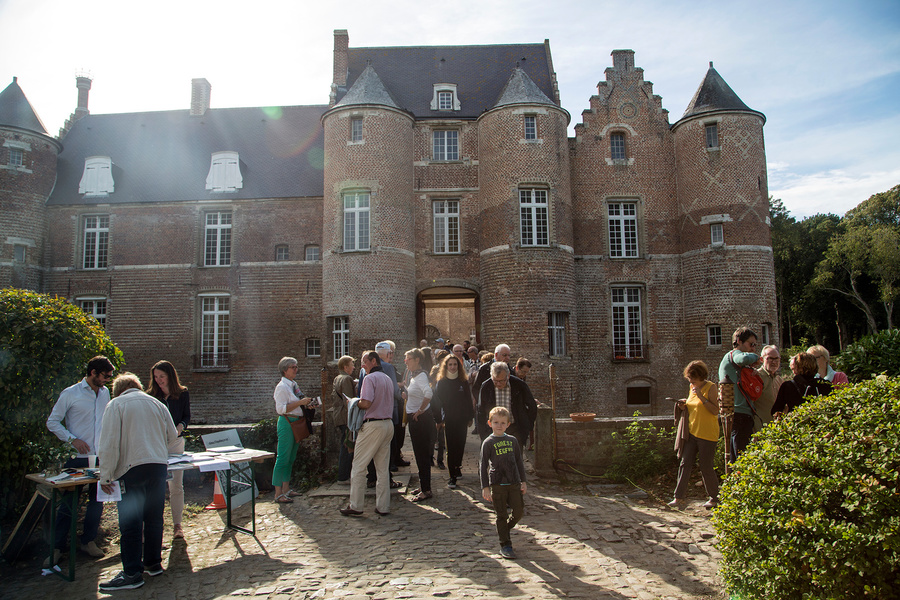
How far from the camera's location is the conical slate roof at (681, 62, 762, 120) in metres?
19.4

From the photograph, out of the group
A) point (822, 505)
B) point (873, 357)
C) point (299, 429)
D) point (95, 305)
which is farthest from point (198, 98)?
point (822, 505)

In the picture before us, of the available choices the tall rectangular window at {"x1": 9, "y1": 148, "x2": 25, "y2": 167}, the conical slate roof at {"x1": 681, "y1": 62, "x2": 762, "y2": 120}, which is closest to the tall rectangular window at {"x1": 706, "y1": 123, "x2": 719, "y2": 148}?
the conical slate roof at {"x1": 681, "y1": 62, "x2": 762, "y2": 120}

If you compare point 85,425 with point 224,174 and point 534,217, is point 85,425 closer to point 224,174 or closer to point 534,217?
point 534,217

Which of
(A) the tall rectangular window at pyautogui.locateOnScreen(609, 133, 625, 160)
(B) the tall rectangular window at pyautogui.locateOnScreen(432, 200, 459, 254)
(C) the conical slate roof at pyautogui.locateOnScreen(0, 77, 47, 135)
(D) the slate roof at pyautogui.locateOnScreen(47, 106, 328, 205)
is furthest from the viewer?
(D) the slate roof at pyautogui.locateOnScreen(47, 106, 328, 205)

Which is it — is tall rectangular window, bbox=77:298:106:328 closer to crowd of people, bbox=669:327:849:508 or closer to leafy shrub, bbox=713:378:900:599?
crowd of people, bbox=669:327:849:508

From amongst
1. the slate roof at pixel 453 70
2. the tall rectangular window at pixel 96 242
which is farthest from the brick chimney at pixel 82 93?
the slate roof at pixel 453 70

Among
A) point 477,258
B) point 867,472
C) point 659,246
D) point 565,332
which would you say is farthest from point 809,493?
point 659,246

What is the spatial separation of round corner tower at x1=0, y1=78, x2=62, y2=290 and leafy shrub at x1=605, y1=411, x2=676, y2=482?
2034cm

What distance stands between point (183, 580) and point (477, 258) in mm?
14599

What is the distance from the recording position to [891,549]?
3.46 m

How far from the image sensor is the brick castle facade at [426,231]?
59.7 ft

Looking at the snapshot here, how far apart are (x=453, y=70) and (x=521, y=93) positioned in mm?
4229

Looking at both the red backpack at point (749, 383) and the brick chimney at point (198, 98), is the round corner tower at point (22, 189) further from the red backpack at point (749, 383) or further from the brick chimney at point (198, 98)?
the red backpack at point (749, 383)

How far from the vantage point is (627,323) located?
64.3 ft
